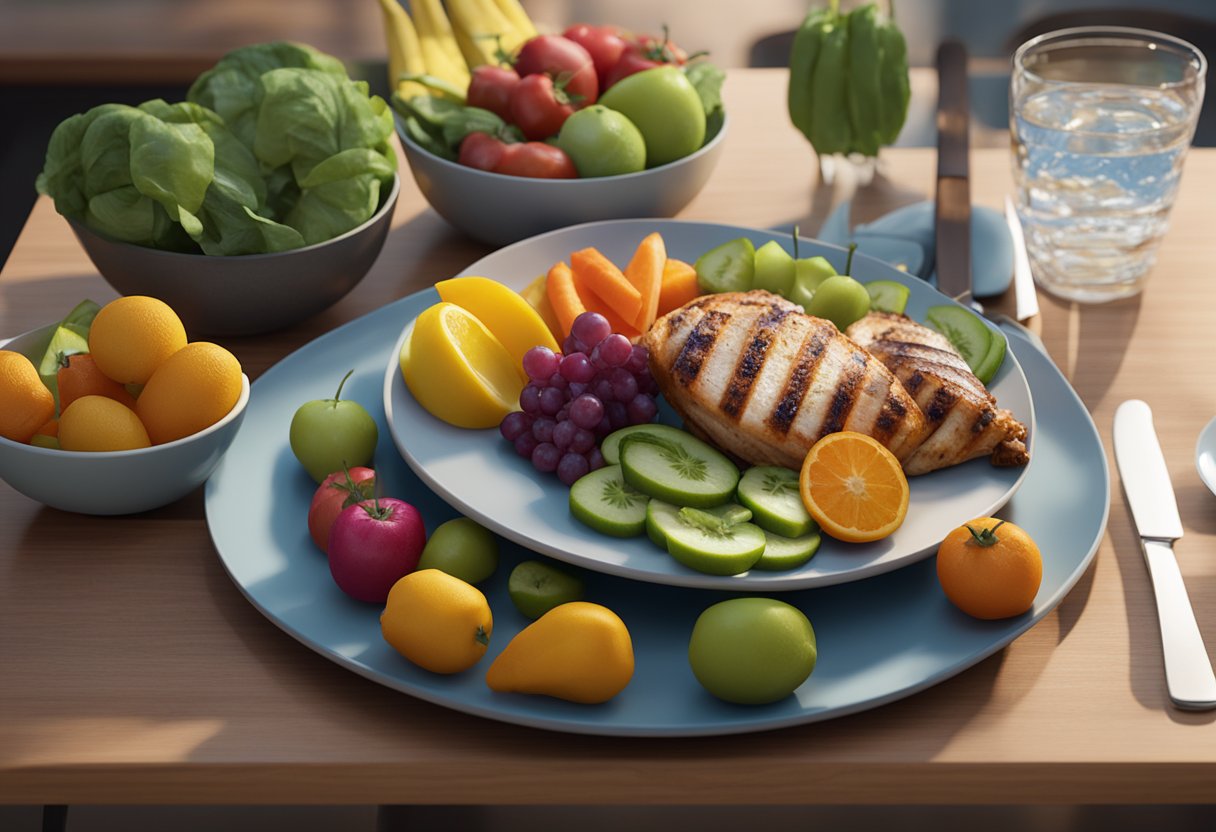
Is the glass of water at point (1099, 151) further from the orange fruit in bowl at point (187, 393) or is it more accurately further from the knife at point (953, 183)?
the orange fruit in bowl at point (187, 393)

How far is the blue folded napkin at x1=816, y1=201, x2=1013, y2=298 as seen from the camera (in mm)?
1718

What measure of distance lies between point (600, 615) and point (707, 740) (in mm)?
143

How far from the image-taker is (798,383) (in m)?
1.30

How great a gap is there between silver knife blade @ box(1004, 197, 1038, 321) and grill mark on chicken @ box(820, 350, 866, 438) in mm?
466

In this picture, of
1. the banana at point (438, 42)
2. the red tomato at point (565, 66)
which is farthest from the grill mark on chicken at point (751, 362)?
the banana at point (438, 42)

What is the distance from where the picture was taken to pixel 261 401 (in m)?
1.45

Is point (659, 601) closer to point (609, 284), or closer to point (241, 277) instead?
point (609, 284)

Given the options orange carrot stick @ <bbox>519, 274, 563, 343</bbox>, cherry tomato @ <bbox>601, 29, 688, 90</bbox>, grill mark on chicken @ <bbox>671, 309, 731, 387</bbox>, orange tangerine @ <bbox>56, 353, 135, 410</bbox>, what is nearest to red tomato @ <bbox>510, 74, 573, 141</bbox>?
cherry tomato @ <bbox>601, 29, 688, 90</bbox>

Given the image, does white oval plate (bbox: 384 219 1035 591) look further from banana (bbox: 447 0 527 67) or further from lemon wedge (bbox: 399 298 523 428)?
banana (bbox: 447 0 527 67)

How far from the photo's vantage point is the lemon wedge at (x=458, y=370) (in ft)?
4.31

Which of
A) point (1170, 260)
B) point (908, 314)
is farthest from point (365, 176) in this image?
point (1170, 260)

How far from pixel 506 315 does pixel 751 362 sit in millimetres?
311

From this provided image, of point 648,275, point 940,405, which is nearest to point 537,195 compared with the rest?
point 648,275

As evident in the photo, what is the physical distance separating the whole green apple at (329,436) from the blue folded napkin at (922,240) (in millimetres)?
785
